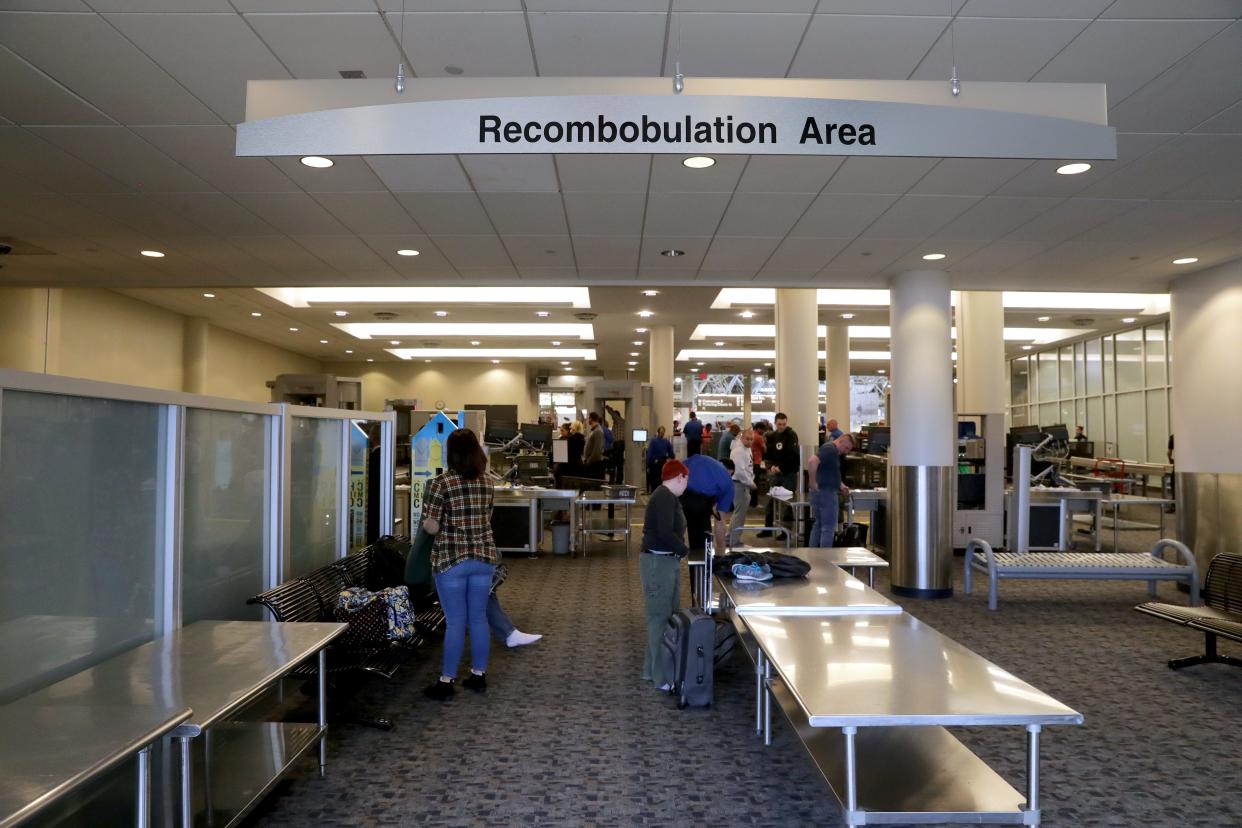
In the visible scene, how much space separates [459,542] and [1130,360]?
761 inches

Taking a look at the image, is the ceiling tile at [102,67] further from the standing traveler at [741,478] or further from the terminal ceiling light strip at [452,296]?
the terminal ceiling light strip at [452,296]

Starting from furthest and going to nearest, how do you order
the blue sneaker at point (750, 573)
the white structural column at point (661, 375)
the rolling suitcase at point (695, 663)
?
the white structural column at point (661, 375), the blue sneaker at point (750, 573), the rolling suitcase at point (695, 663)

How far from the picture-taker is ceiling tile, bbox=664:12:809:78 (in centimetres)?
348

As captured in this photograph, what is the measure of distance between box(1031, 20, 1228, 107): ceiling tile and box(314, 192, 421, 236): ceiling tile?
4.43m

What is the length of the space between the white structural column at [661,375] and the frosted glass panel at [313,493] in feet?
35.1

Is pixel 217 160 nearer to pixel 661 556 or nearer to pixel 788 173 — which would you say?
pixel 788 173

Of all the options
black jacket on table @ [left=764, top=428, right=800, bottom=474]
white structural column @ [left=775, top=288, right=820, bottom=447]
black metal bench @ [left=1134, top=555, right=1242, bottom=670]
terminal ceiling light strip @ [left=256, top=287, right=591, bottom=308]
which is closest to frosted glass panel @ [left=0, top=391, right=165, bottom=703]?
black metal bench @ [left=1134, top=555, right=1242, bottom=670]

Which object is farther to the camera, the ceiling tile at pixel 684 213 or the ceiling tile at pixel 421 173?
the ceiling tile at pixel 684 213

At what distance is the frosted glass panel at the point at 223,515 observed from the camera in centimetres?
398

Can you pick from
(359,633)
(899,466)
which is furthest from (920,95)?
(899,466)

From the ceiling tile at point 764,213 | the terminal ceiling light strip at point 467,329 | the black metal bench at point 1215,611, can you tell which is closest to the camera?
the black metal bench at point 1215,611

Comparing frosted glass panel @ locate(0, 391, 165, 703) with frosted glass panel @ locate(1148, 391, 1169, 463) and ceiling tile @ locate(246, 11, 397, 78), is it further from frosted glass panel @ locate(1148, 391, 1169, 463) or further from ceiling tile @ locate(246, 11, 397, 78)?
frosted glass panel @ locate(1148, 391, 1169, 463)

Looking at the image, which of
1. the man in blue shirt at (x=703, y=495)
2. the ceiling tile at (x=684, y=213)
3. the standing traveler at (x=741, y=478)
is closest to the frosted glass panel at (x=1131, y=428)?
the standing traveler at (x=741, y=478)

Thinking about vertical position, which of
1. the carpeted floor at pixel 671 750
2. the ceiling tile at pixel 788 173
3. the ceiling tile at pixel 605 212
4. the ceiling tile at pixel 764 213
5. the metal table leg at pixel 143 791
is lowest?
the carpeted floor at pixel 671 750
